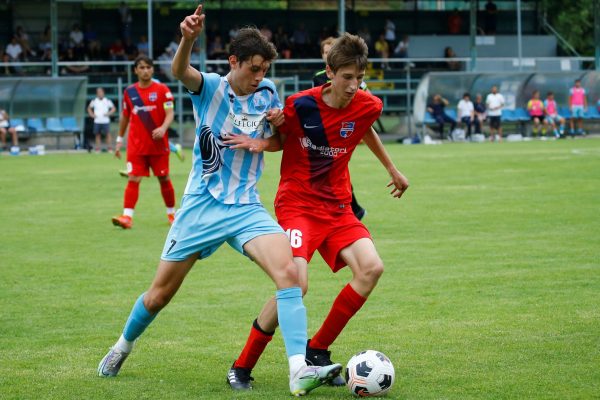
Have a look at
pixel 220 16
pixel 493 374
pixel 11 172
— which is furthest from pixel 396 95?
pixel 493 374

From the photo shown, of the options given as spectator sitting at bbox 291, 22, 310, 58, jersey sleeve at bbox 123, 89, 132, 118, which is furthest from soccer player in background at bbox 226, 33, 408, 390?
spectator sitting at bbox 291, 22, 310, 58

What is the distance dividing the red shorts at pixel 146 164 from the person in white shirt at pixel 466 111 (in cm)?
2118

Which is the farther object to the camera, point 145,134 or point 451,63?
point 451,63

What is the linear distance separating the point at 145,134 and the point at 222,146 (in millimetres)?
8008

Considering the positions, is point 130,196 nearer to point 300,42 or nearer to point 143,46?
point 143,46

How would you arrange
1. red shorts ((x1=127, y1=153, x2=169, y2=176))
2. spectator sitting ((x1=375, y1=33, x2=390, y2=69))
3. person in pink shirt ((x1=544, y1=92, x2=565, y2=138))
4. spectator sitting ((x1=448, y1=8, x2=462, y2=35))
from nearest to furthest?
red shorts ((x1=127, y1=153, x2=169, y2=176)), person in pink shirt ((x1=544, y1=92, x2=565, y2=138)), spectator sitting ((x1=375, y1=33, x2=390, y2=69)), spectator sitting ((x1=448, y1=8, x2=462, y2=35))

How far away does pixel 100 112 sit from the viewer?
30172 millimetres

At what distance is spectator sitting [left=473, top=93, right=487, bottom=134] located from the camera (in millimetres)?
33969

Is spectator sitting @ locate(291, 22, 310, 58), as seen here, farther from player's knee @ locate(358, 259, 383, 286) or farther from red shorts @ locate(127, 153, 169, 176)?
player's knee @ locate(358, 259, 383, 286)

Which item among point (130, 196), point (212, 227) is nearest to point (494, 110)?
point (130, 196)

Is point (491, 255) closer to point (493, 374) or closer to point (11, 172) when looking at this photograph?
point (493, 374)

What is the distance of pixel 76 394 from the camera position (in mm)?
5578

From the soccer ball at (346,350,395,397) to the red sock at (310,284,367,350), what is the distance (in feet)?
1.19

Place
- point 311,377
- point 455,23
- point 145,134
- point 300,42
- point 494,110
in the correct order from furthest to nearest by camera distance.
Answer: point 455,23
point 300,42
point 494,110
point 145,134
point 311,377
